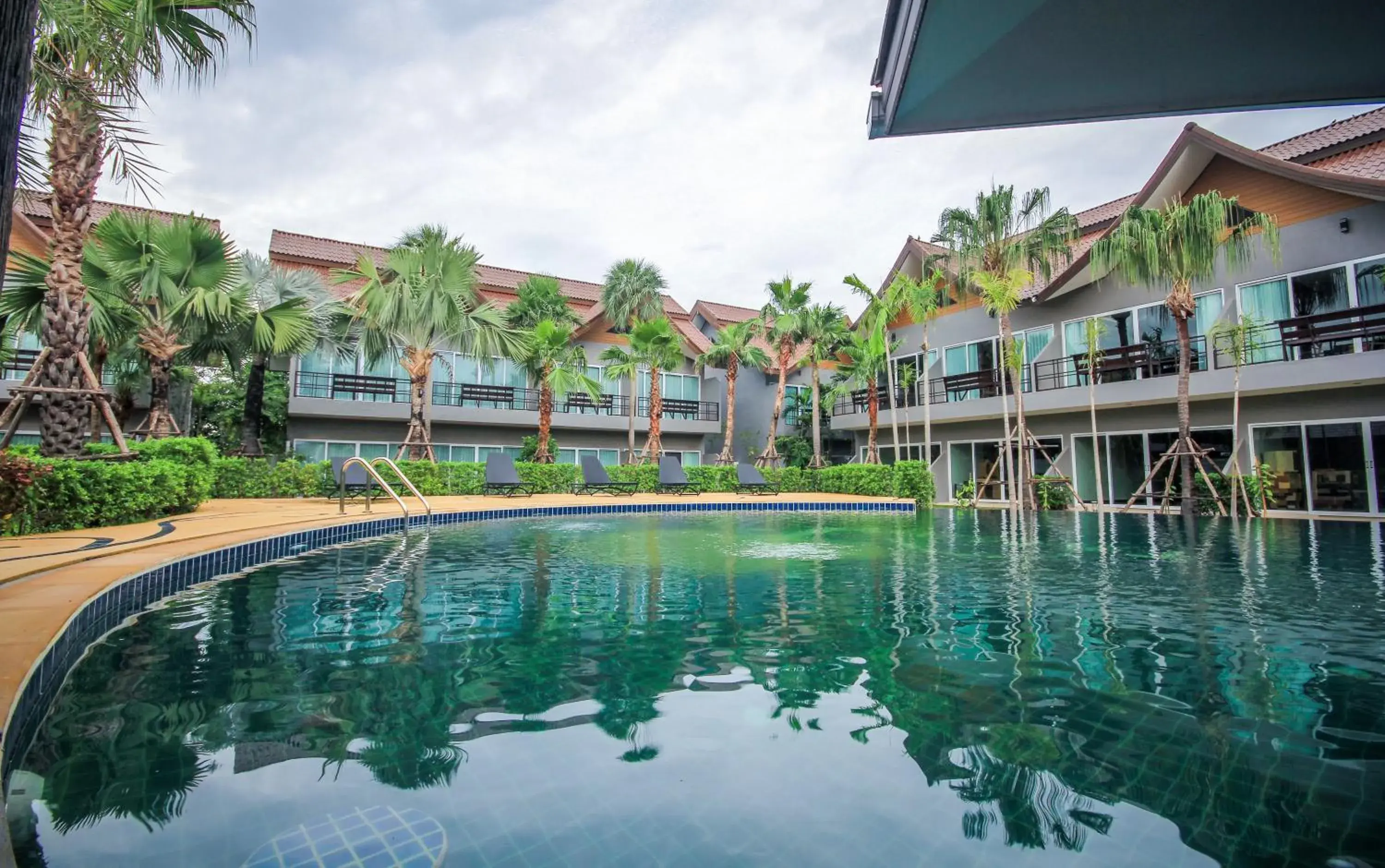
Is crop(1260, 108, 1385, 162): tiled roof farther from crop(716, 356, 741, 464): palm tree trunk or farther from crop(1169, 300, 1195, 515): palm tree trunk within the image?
crop(716, 356, 741, 464): palm tree trunk

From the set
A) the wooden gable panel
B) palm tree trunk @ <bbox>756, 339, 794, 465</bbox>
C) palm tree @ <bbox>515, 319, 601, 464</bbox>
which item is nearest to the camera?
the wooden gable panel

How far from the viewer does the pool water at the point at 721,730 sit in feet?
6.43

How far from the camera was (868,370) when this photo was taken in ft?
63.5

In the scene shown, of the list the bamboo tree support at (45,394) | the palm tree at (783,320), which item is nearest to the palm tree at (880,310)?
the palm tree at (783,320)

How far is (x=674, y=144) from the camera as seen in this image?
1812cm

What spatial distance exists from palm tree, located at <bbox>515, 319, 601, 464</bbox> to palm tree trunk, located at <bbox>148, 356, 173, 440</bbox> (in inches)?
267

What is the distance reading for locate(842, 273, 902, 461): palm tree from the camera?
58.8 feet

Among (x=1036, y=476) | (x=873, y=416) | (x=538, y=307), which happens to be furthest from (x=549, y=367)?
(x=1036, y=476)

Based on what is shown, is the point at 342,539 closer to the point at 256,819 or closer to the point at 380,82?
the point at 256,819

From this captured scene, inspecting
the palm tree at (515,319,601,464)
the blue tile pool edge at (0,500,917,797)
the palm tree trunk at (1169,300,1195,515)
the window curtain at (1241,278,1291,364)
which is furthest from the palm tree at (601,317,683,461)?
the window curtain at (1241,278,1291,364)

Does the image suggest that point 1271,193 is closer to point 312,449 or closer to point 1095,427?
point 1095,427

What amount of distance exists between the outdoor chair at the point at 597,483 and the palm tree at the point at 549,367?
1.24 m

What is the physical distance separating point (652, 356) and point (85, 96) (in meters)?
14.7

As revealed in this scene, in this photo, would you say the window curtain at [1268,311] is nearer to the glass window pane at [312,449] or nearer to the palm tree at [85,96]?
the palm tree at [85,96]
